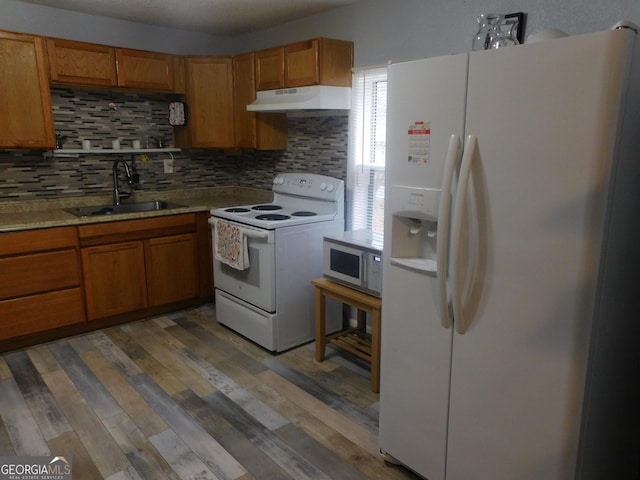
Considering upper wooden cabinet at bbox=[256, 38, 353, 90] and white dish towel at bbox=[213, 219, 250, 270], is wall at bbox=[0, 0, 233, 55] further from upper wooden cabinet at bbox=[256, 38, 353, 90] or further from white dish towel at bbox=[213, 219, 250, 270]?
white dish towel at bbox=[213, 219, 250, 270]

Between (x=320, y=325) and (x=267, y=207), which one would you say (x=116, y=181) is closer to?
(x=267, y=207)

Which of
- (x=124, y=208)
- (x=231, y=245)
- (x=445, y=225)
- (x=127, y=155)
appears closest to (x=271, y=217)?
(x=231, y=245)

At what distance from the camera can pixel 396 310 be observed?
6.28ft

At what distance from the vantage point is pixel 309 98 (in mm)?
3109

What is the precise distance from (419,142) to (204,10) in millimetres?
2403

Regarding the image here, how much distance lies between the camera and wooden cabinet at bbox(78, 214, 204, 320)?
3.35 metres

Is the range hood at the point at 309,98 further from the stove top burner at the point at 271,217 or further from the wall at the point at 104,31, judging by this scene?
the wall at the point at 104,31

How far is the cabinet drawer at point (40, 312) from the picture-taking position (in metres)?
3.06

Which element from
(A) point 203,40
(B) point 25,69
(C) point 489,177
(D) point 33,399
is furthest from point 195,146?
(C) point 489,177

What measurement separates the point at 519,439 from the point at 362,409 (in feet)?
3.55

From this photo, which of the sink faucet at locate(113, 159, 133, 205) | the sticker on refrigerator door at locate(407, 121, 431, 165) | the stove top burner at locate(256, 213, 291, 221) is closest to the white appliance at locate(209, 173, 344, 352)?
the stove top burner at locate(256, 213, 291, 221)

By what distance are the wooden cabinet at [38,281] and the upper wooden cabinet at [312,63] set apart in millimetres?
1834

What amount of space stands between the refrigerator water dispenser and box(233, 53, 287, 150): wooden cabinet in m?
2.21

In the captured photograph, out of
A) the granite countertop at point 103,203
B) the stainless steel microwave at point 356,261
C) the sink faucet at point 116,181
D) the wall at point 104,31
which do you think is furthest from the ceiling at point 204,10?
the stainless steel microwave at point 356,261
